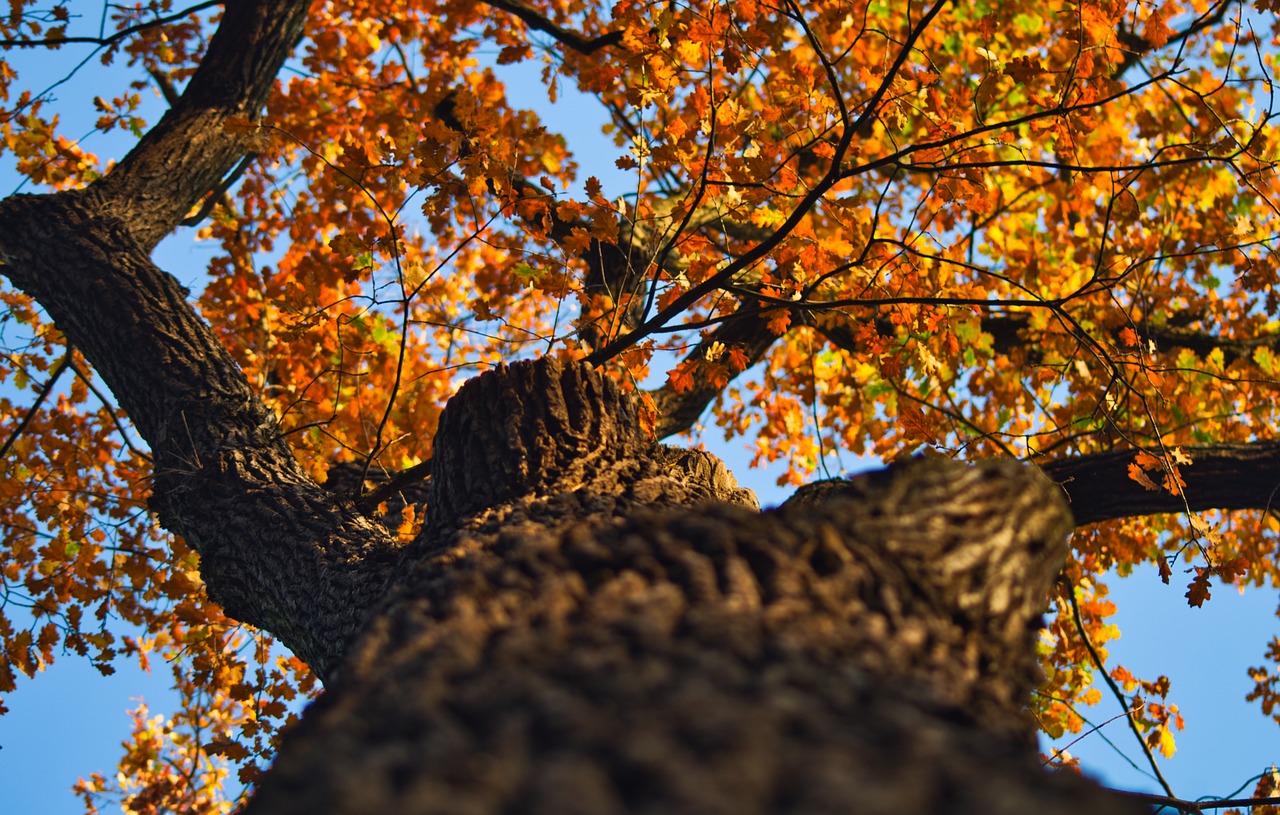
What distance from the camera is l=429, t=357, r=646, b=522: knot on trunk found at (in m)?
2.30

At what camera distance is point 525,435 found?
2383 millimetres

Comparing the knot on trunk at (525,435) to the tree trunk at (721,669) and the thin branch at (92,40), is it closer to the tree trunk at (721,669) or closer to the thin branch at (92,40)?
the tree trunk at (721,669)

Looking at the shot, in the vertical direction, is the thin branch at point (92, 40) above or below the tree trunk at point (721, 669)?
above

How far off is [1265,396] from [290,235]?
785cm

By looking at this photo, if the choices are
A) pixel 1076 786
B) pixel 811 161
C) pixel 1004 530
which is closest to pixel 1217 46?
pixel 811 161

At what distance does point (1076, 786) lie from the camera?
96cm

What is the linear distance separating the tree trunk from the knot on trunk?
39cm

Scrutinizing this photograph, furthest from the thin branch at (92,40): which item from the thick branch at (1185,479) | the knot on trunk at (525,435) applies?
the thick branch at (1185,479)

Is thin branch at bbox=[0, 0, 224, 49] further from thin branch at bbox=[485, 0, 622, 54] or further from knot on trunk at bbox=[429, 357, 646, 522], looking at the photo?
knot on trunk at bbox=[429, 357, 646, 522]

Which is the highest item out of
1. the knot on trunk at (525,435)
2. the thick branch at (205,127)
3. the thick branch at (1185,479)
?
the thick branch at (205,127)

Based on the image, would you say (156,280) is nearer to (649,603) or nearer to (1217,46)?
(649,603)

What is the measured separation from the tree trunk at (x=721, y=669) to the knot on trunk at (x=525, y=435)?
1.28 ft

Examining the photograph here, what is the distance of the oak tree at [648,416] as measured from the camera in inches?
39.5

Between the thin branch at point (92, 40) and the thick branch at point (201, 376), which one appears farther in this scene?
the thin branch at point (92, 40)
